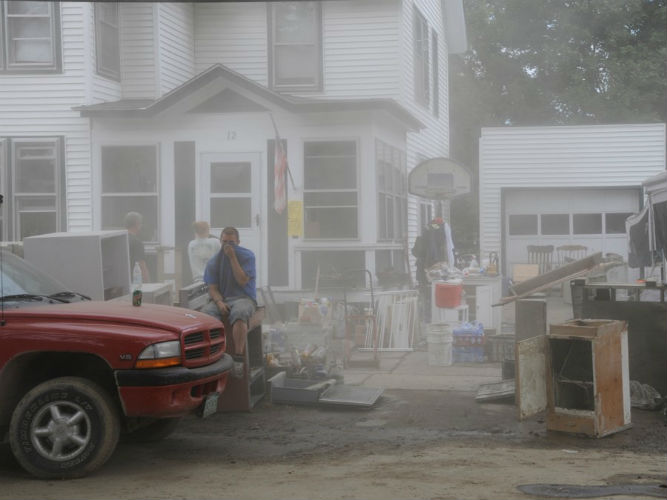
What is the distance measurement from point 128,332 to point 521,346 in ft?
10.7

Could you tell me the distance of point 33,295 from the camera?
7301mm

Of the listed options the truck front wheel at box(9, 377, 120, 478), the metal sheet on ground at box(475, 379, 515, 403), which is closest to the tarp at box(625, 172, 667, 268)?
the metal sheet on ground at box(475, 379, 515, 403)

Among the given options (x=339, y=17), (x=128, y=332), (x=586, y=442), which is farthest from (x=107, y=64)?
(x=586, y=442)

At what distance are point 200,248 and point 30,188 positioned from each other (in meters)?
2.15

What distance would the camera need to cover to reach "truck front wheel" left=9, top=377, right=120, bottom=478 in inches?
258

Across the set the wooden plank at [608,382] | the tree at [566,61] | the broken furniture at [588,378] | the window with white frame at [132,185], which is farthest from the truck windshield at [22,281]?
the tree at [566,61]

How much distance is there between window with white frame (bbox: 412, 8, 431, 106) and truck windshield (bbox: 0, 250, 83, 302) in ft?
29.7

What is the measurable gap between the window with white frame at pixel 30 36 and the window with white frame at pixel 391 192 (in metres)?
4.30

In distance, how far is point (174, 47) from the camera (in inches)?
452

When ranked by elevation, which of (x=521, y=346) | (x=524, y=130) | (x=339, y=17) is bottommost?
(x=521, y=346)

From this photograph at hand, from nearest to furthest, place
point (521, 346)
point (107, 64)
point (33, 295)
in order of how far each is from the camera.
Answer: point (33, 295) < point (521, 346) < point (107, 64)

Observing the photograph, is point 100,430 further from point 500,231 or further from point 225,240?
point 500,231

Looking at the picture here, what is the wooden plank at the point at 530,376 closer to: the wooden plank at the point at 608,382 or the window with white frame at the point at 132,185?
the wooden plank at the point at 608,382

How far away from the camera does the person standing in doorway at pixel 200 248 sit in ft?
35.1
